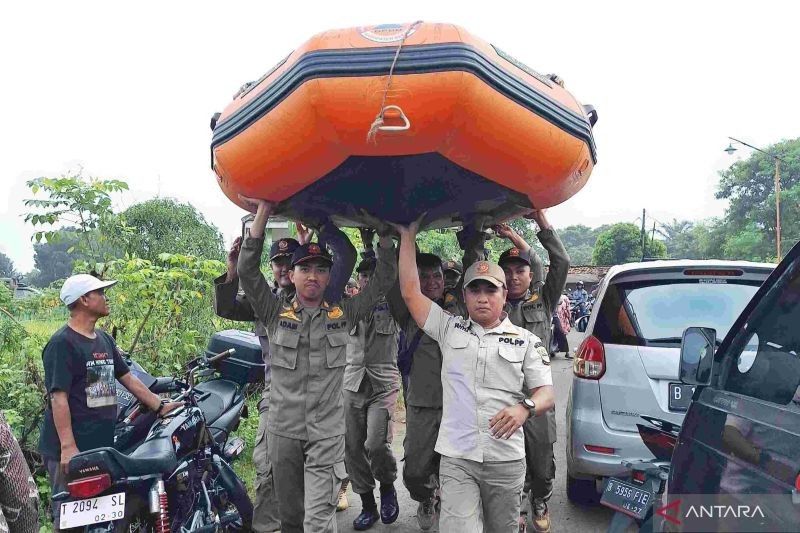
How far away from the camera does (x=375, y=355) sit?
→ 4086 millimetres

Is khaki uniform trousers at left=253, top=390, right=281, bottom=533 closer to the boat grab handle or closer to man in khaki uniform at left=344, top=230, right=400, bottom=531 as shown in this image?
man in khaki uniform at left=344, top=230, right=400, bottom=531

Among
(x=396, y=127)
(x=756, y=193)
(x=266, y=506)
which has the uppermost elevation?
(x=756, y=193)

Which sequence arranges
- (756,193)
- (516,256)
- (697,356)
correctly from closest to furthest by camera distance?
(697,356)
(516,256)
(756,193)

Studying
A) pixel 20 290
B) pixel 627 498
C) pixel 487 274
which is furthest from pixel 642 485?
pixel 20 290

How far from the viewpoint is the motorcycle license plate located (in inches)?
96.3

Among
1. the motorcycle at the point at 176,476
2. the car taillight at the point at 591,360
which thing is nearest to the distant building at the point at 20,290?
the motorcycle at the point at 176,476

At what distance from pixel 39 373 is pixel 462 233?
320 cm

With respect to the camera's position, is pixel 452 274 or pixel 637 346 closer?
pixel 637 346

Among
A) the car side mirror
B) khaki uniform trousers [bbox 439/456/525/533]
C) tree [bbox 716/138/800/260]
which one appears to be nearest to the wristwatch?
khaki uniform trousers [bbox 439/456/525/533]

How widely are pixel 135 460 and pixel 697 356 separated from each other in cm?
241

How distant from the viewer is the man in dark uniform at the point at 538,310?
11.3ft

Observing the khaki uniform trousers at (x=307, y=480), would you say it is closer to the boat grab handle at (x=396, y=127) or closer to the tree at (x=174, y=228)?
the boat grab handle at (x=396, y=127)

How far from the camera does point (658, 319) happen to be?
12.0 feet

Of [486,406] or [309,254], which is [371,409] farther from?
[486,406]
